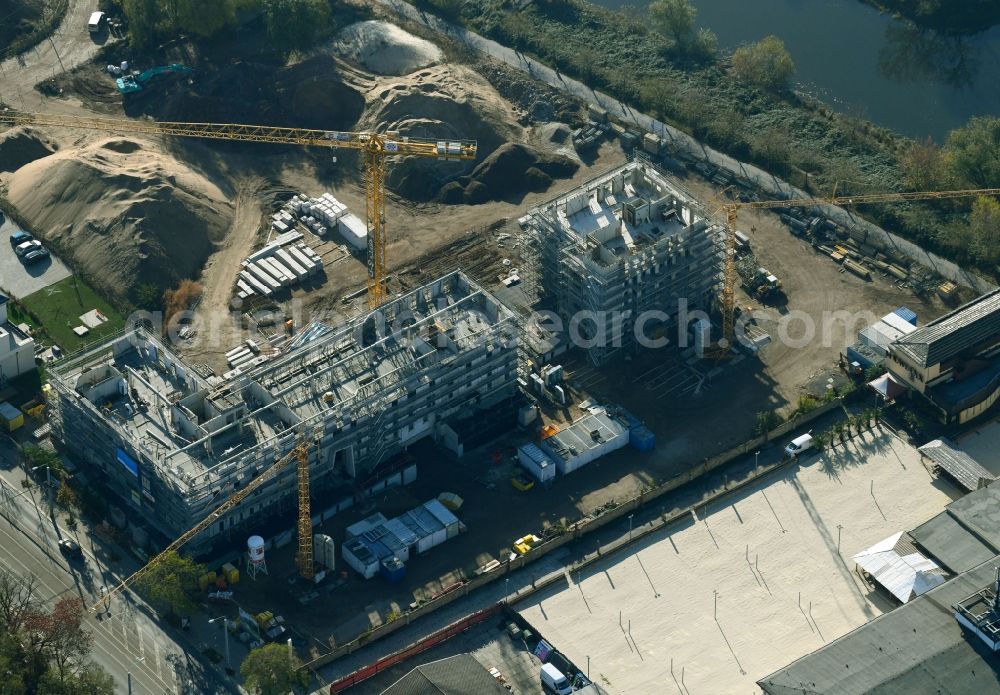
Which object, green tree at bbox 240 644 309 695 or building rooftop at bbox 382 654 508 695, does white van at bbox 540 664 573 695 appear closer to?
building rooftop at bbox 382 654 508 695

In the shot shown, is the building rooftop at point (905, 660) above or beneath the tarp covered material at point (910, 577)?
above

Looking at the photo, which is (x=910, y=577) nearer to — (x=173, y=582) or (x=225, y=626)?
(x=225, y=626)

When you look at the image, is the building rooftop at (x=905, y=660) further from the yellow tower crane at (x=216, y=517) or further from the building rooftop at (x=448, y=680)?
the yellow tower crane at (x=216, y=517)

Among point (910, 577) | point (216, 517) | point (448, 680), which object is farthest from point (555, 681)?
point (216, 517)

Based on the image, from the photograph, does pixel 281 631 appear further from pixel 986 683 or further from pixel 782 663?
pixel 986 683

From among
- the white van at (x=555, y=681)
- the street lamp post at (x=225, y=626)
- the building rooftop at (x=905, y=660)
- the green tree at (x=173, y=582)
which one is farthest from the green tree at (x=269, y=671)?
the building rooftop at (x=905, y=660)

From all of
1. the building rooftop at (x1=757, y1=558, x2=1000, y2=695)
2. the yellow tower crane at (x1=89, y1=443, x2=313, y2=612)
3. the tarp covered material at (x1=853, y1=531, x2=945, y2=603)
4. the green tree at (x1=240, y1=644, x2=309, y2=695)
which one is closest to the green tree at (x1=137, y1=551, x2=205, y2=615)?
the yellow tower crane at (x1=89, y1=443, x2=313, y2=612)
